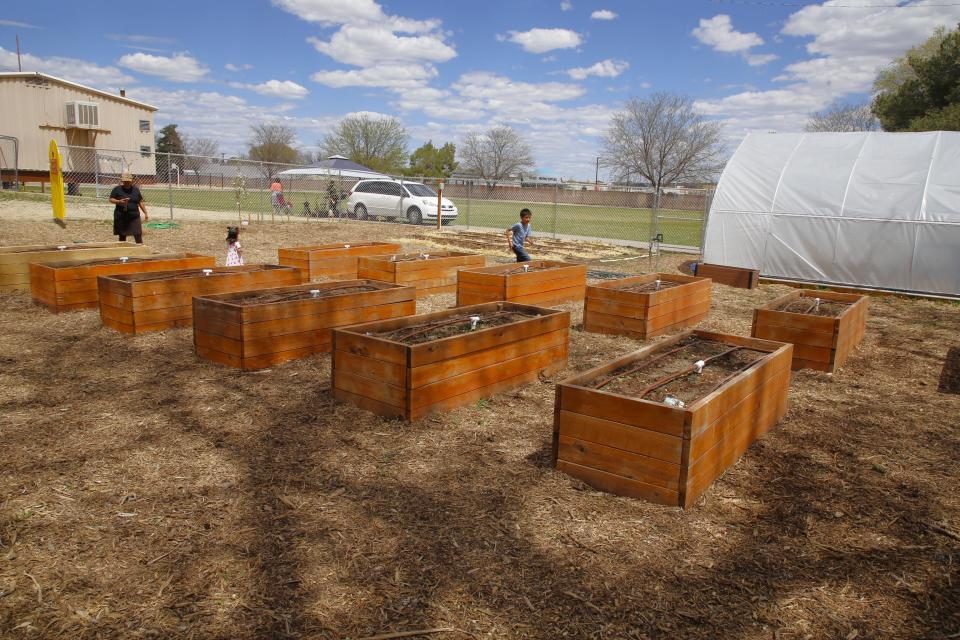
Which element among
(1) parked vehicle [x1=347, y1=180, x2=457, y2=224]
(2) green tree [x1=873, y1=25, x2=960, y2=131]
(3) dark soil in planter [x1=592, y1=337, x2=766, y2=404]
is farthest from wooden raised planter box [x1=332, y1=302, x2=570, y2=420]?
(2) green tree [x1=873, y1=25, x2=960, y2=131]

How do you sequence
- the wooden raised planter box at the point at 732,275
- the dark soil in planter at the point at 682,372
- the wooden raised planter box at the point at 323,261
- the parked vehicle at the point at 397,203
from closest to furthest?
1. the dark soil in planter at the point at 682,372
2. the wooden raised planter box at the point at 323,261
3. the wooden raised planter box at the point at 732,275
4. the parked vehicle at the point at 397,203

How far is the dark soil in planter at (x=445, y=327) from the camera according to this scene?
6.12 metres

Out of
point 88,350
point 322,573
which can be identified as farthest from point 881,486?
point 88,350

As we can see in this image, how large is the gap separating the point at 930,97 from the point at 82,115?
4117 cm

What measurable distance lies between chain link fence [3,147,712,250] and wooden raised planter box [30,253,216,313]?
367 inches

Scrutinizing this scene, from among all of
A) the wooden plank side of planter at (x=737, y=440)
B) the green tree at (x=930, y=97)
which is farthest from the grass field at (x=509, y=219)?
the wooden plank side of planter at (x=737, y=440)

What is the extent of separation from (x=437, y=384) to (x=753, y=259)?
12471 millimetres

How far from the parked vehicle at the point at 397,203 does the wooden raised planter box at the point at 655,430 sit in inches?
808

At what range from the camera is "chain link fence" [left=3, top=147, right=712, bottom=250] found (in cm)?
2234

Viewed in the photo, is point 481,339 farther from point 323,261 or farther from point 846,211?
point 846,211

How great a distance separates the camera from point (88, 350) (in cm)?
707

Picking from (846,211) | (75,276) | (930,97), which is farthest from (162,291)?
(930,97)

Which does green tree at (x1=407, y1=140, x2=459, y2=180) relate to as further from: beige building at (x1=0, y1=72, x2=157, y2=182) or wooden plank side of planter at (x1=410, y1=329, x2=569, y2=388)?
wooden plank side of planter at (x1=410, y1=329, x2=569, y2=388)

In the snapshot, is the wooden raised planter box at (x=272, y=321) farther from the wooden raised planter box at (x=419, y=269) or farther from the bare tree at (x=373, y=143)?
the bare tree at (x=373, y=143)
